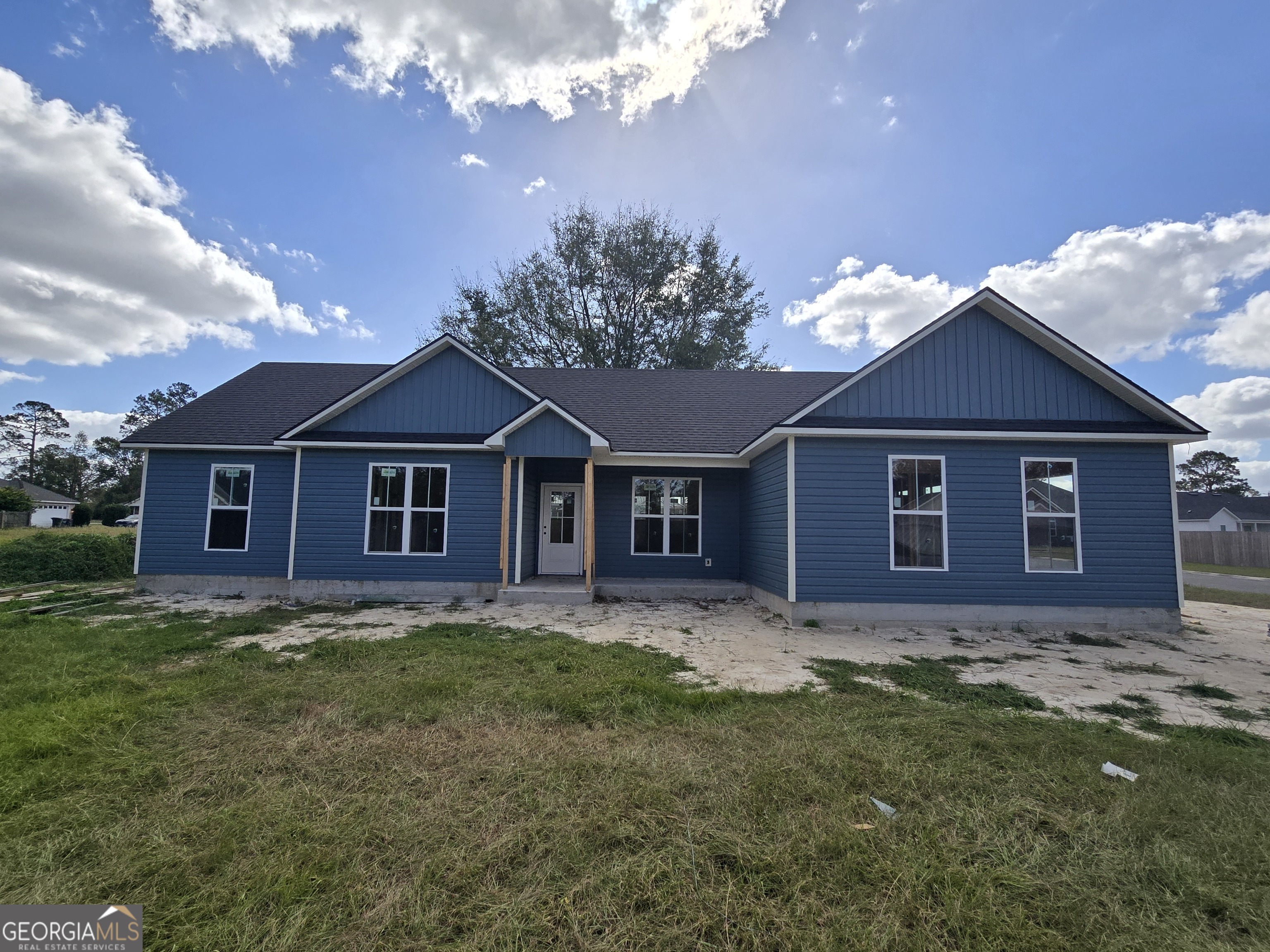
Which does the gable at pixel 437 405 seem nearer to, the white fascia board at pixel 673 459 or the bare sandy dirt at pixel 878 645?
the white fascia board at pixel 673 459

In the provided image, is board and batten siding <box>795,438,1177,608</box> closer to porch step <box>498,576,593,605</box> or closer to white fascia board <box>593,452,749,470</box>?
white fascia board <box>593,452,749,470</box>

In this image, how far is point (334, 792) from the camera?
2818mm

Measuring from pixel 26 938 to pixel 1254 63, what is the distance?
15.6 m

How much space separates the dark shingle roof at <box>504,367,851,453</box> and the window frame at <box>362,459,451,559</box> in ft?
8.24

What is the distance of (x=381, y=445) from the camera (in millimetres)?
9719

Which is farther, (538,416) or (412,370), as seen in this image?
(412,370)

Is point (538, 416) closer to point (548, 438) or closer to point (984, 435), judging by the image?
point (548, 438)

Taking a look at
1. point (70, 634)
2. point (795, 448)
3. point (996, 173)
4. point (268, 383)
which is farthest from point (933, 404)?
point (268, 383)

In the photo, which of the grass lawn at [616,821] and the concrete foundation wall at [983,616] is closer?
the grass lawn at [616,821]

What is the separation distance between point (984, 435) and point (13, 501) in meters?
31.7

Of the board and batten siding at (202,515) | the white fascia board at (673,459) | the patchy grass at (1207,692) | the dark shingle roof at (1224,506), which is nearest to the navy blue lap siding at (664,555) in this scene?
the white fascia board at (673,459)

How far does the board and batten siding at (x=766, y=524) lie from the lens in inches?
343

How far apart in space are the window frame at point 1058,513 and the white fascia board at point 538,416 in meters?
6.95

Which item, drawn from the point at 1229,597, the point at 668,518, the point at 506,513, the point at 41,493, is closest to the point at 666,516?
the point at 668,518
